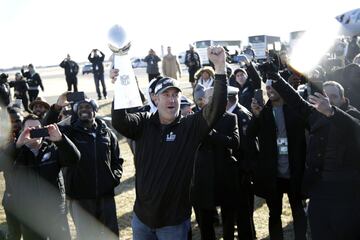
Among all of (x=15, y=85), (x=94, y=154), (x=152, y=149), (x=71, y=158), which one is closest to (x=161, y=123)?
(x=152, y=149)

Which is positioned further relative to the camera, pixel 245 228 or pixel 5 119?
pixel 5 119

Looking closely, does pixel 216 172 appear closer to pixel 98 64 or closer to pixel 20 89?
pixel 98 64

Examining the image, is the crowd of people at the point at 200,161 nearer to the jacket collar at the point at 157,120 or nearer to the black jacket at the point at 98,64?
the jacket collar at the point at 157,120

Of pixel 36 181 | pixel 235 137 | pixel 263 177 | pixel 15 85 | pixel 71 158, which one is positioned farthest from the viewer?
pixel 15 85

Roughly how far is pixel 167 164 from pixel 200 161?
160cm

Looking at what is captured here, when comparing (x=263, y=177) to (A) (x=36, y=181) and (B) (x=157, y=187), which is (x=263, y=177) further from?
(A) (x=36, y=181)

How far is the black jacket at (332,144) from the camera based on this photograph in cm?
375

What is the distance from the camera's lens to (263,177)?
203 inches

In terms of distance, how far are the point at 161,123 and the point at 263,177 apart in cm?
206

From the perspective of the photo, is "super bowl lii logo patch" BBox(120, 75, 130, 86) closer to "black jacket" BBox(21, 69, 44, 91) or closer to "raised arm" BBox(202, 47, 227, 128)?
"raised arm" BBox(202, 47, 227, 128)

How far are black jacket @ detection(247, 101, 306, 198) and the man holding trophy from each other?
184 cm

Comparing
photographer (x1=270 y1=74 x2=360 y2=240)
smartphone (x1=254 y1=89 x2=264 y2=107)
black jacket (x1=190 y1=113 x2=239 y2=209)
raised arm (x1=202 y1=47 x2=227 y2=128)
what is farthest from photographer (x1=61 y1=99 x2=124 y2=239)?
photographer (x1=270 y1=74 x2=360 y2=240)

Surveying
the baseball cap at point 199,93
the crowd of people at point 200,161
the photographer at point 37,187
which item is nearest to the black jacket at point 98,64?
the crowd of people at point 200,161

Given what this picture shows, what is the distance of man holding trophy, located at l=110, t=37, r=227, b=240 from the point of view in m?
3.41
